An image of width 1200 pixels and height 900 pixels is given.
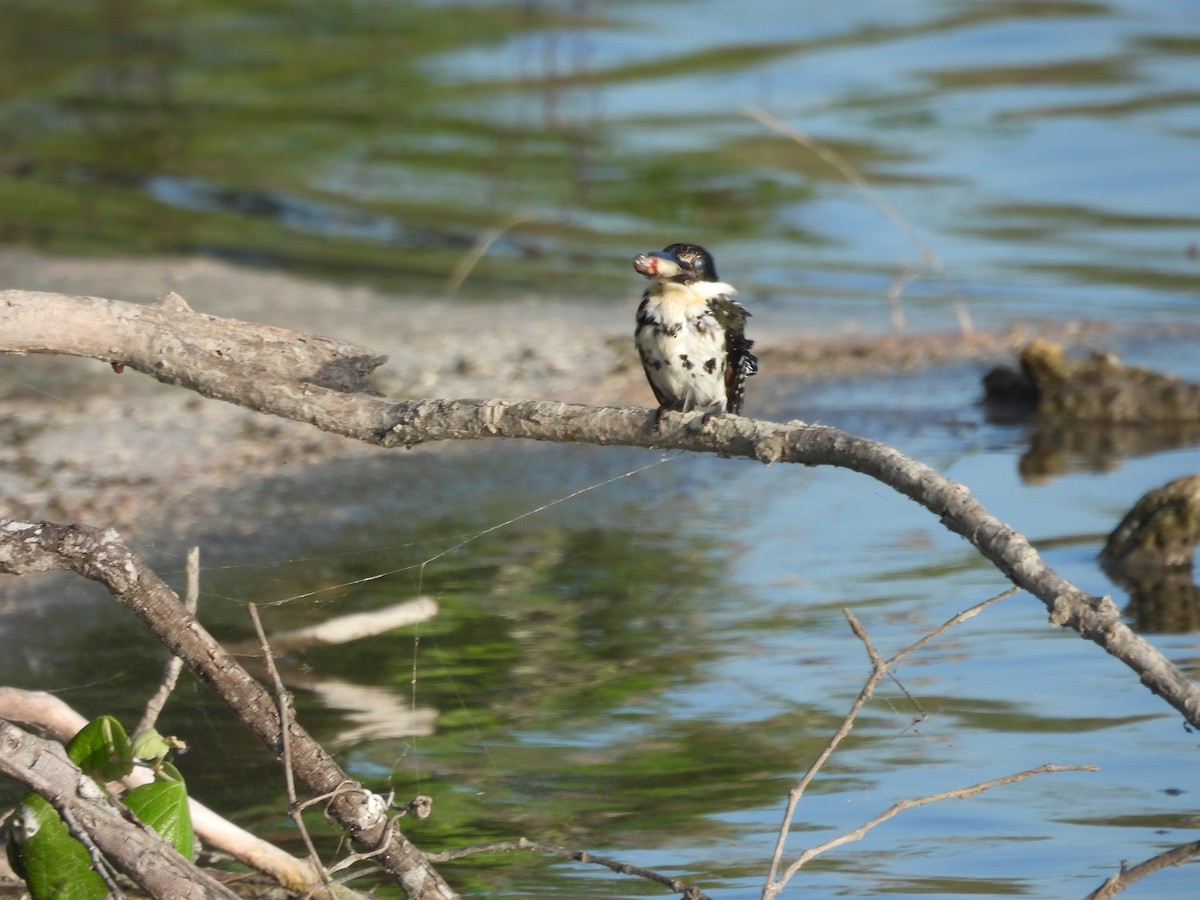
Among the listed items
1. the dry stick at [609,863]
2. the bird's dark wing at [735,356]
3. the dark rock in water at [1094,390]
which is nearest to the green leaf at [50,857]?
the dry stick at [609,863]

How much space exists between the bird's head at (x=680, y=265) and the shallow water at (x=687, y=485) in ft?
3.54

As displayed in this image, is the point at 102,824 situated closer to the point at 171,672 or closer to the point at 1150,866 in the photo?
the point at 171,672

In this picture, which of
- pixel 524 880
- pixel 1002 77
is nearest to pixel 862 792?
pixel 524 880

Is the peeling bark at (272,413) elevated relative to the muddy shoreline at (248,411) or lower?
elevated

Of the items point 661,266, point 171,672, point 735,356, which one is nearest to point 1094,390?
point 735,356

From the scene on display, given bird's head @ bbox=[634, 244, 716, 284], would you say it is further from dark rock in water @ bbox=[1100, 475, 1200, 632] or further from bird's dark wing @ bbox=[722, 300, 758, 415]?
dark rock in water @ bbox=[1100, 475, 1200, 632]

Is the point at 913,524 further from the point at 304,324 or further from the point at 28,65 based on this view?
the point at 28,65

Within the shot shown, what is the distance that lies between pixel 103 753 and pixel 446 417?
0.86m

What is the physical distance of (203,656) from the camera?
3.38m

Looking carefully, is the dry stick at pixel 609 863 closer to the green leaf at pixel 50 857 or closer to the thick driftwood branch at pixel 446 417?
the green leaf at pixel 50 857

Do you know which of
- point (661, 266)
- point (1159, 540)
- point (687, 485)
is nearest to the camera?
point (661, 266)

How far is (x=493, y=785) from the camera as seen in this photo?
174 inches

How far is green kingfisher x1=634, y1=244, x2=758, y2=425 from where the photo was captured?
3.92 metres

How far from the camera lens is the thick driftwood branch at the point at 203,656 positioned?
10.7ft
